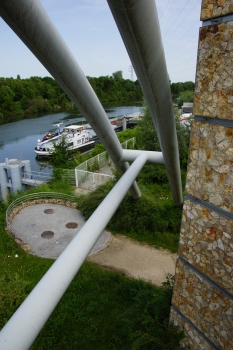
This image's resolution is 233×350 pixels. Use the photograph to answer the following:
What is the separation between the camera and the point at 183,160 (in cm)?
1909

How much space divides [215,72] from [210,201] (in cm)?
147

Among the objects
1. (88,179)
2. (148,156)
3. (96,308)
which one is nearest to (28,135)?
(88,179)

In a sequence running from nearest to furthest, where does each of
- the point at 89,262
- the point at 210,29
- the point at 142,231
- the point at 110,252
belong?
the point at 210,29, the point at 89,262, the point at 110,252, the point at 142,231

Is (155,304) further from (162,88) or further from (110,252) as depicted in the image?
(110,252)

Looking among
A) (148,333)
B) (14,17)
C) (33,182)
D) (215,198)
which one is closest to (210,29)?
(215,198)

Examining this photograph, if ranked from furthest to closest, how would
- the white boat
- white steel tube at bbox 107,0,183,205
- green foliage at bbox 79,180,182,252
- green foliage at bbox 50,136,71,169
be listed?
the white boat, green foliage at bbox 50,136,71,169, green foliage at bbox 79,180,182,252, white steel tube at bbox 107,0,183,205

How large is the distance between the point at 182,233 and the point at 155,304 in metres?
2.08

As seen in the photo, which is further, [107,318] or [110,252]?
[110,252]

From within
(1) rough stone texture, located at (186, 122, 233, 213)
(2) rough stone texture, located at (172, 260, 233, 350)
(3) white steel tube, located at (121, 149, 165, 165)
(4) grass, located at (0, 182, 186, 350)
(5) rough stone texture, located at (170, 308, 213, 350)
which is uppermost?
(1) rough stone texture, located at (186, 122, 233, 213)

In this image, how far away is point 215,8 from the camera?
2.72m

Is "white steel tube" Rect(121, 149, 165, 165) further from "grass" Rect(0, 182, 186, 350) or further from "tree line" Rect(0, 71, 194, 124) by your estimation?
"tree line" Rect(0, 71, 194, 124)

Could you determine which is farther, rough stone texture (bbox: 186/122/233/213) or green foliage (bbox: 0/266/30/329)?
green foliage (bbox: 0/266/30/329)

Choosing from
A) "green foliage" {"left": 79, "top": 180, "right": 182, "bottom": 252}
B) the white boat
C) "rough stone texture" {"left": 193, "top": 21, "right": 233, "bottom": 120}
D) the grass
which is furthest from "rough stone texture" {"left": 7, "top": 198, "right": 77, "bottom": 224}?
the white boat

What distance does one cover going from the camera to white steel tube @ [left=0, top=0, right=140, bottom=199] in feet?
9.50
